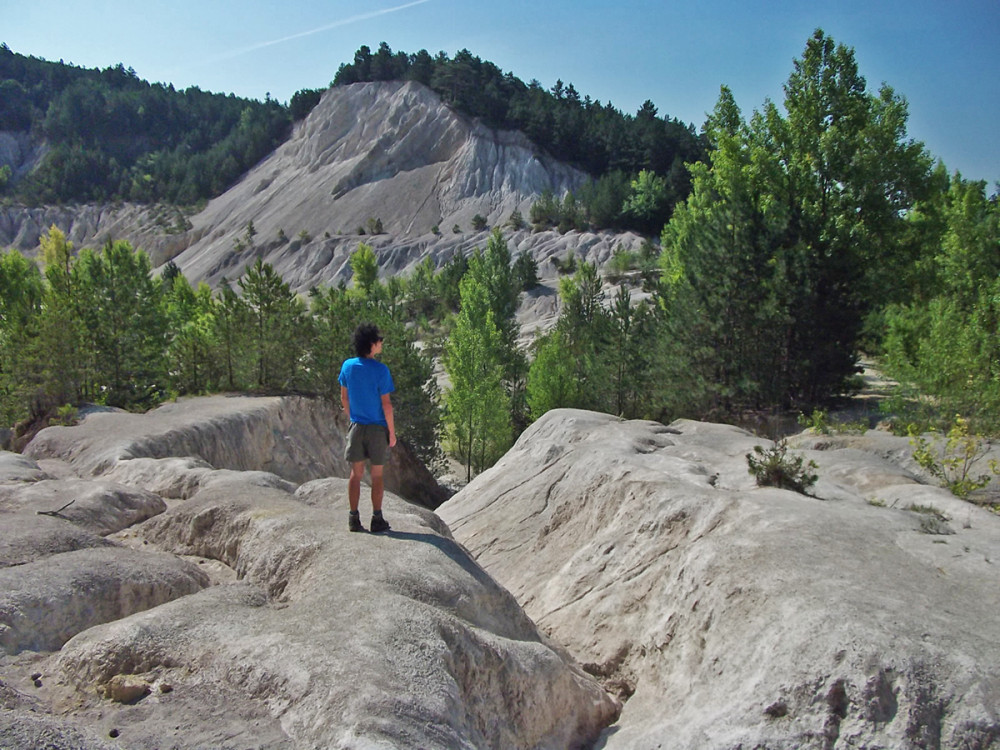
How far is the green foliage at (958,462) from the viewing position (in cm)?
1030

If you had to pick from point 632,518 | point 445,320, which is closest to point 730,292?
point 632,518

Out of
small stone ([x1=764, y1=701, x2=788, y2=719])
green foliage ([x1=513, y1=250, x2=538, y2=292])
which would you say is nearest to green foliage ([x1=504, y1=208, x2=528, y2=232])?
green foliage ([x1=513, y1=250, x2=538, y2=292])

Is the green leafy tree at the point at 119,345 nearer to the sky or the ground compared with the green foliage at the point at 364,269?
nearer to the ground

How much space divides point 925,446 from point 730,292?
10.3 metres

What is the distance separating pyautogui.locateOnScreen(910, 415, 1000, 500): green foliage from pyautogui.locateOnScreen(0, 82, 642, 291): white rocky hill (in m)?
55.8

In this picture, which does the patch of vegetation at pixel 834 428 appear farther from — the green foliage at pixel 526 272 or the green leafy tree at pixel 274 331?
the green foliage at pixel 526 272

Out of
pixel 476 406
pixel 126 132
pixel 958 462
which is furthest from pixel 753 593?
pixel 126 132

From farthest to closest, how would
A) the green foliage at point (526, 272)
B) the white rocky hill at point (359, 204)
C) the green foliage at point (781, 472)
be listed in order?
the white rocky hill at point (359, 204) < the green foliage at point (526, 272) < the green foliage at point (781, 472)

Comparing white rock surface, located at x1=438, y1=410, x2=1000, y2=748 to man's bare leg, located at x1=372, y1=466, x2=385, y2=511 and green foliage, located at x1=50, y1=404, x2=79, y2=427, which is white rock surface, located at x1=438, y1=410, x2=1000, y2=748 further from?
green foliage, located at x1=50, y1=404, x2=79, y2=427

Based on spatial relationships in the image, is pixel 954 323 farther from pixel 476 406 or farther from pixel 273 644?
pixel 476 406

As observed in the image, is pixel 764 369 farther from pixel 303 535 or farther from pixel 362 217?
pixel 362 217

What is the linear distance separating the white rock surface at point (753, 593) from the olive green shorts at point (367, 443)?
331 cm

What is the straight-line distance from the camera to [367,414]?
287 inches

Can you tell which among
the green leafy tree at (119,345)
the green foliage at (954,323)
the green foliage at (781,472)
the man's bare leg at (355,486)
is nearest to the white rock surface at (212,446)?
the green leafy tree at (119,345)
